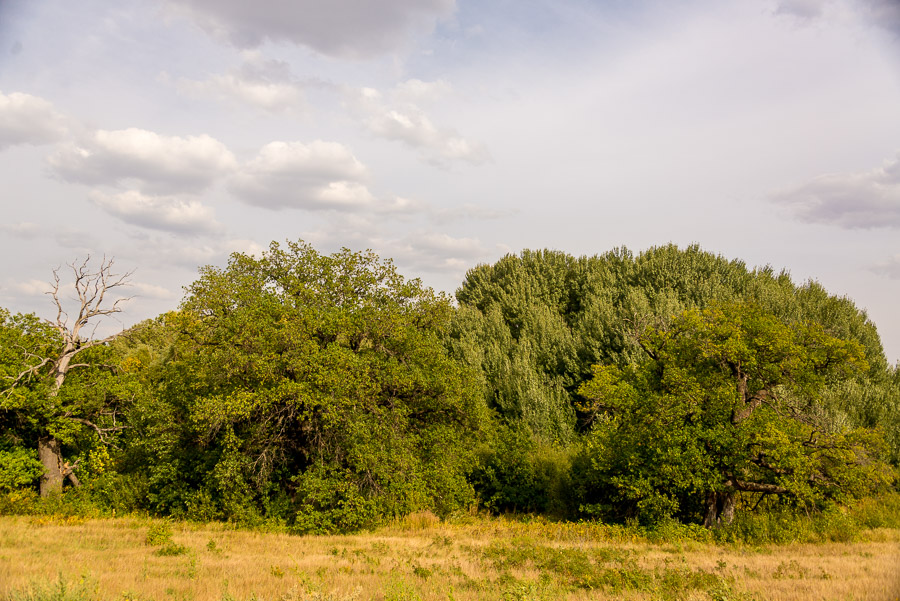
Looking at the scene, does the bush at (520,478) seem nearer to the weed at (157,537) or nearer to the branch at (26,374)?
the weed at (157,537)

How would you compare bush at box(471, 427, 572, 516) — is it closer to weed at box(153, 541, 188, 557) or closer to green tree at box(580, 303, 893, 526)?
green tree at box(580, 303, 893, 526)

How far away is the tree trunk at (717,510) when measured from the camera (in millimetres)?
22875

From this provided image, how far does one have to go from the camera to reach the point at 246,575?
13.9 meters

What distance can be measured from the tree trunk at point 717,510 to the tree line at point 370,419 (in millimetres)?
93

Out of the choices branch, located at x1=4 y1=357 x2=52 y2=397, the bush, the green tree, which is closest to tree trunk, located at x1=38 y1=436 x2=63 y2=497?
branch, located at x1=4 y1=357 x2=52 y2=397

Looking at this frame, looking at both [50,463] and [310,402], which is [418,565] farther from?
[50,463]

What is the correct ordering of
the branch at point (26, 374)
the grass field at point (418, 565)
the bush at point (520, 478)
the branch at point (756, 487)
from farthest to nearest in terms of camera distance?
the bush at point (520, 478), the branch at point (26, 374), the branch at point (756, 487), the grass field at point (418, 565)

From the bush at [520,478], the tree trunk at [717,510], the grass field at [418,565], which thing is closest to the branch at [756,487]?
the tree trunk at [717,510]

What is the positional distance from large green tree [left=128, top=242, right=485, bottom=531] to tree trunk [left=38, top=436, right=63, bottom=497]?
171 inches

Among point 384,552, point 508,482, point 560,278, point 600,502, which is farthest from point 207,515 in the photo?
point 560,278

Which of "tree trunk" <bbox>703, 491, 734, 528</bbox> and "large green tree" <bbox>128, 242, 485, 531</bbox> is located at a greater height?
"large green tree" <bbox>128, 242, 485, 531</bbox>

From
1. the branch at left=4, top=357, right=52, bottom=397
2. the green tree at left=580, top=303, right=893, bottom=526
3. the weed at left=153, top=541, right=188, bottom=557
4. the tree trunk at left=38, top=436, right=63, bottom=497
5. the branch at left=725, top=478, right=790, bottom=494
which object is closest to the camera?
the weed at left=153, top=541, right=188, bottom=557

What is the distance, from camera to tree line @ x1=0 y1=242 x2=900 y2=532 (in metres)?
21.6

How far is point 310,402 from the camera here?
825 inches
